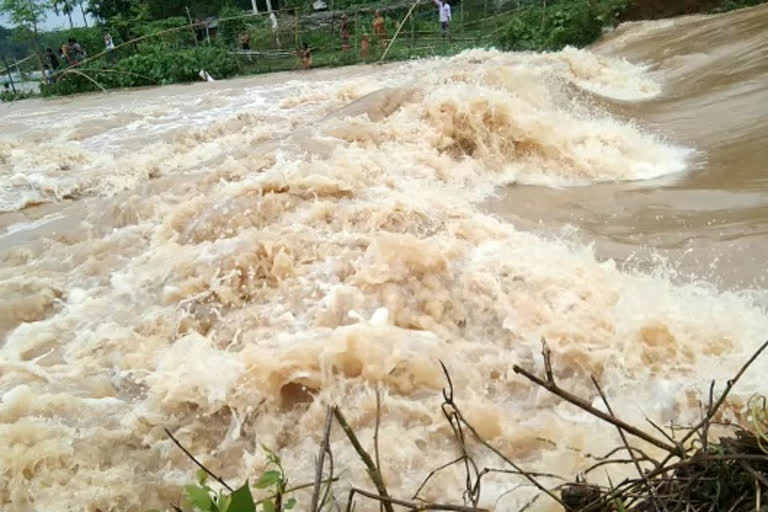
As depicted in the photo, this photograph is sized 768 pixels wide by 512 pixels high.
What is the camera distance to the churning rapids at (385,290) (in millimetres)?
3051

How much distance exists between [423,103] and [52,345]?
4.85 meters

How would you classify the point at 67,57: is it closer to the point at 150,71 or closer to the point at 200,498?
the point at 150,71

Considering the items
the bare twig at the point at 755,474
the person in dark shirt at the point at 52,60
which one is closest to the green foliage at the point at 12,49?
the person in dark shirt at the point at 52,60

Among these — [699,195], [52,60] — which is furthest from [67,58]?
[699,195]

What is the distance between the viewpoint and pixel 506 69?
8797mm

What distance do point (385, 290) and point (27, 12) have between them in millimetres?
22827

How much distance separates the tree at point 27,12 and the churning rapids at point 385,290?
17180mm

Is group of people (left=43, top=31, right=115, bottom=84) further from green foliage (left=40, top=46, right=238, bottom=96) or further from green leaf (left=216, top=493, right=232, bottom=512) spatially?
green leaf (left=216, top=493, right=232, bottom=512)

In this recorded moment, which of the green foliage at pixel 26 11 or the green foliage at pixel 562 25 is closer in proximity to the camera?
the green foliage at pixel 562 25

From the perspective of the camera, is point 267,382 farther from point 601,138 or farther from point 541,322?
point 601,138

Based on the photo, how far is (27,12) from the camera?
21766 millimetres

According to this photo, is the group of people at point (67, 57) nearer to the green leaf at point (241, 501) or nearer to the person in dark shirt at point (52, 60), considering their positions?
the person in dark shirt at point (52, 60)

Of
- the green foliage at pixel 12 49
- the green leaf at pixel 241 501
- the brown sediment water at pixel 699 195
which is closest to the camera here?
the green leaf at pixel 241 501

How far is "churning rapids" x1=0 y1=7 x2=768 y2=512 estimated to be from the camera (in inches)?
120
